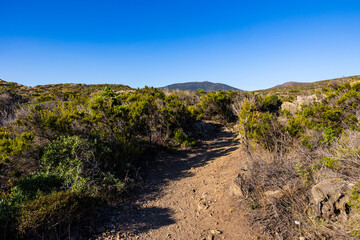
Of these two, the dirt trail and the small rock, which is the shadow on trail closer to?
the dirt trail

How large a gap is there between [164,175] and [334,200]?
4.83 metres

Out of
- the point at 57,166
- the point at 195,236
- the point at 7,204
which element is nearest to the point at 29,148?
the point at 57,166

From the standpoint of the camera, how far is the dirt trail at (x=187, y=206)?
143 inches

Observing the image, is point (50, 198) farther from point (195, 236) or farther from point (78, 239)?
point (195, 236)

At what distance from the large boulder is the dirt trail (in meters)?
1.38

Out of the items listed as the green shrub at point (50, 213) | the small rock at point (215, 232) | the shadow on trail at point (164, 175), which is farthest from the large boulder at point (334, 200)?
the green shrub at point (50, 213)

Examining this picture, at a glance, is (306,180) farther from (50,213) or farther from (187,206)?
(50,213)

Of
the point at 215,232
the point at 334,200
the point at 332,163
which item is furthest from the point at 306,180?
the point at 215,232

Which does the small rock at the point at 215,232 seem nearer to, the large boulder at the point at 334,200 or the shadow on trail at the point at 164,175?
the shadow on trail at the point at 164,175

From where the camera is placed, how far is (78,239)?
332cm

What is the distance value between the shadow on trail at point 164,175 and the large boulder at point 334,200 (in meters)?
2.92

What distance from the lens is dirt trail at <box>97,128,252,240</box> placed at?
3.62m

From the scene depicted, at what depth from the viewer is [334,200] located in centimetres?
293

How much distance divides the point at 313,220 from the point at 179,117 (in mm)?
7198
